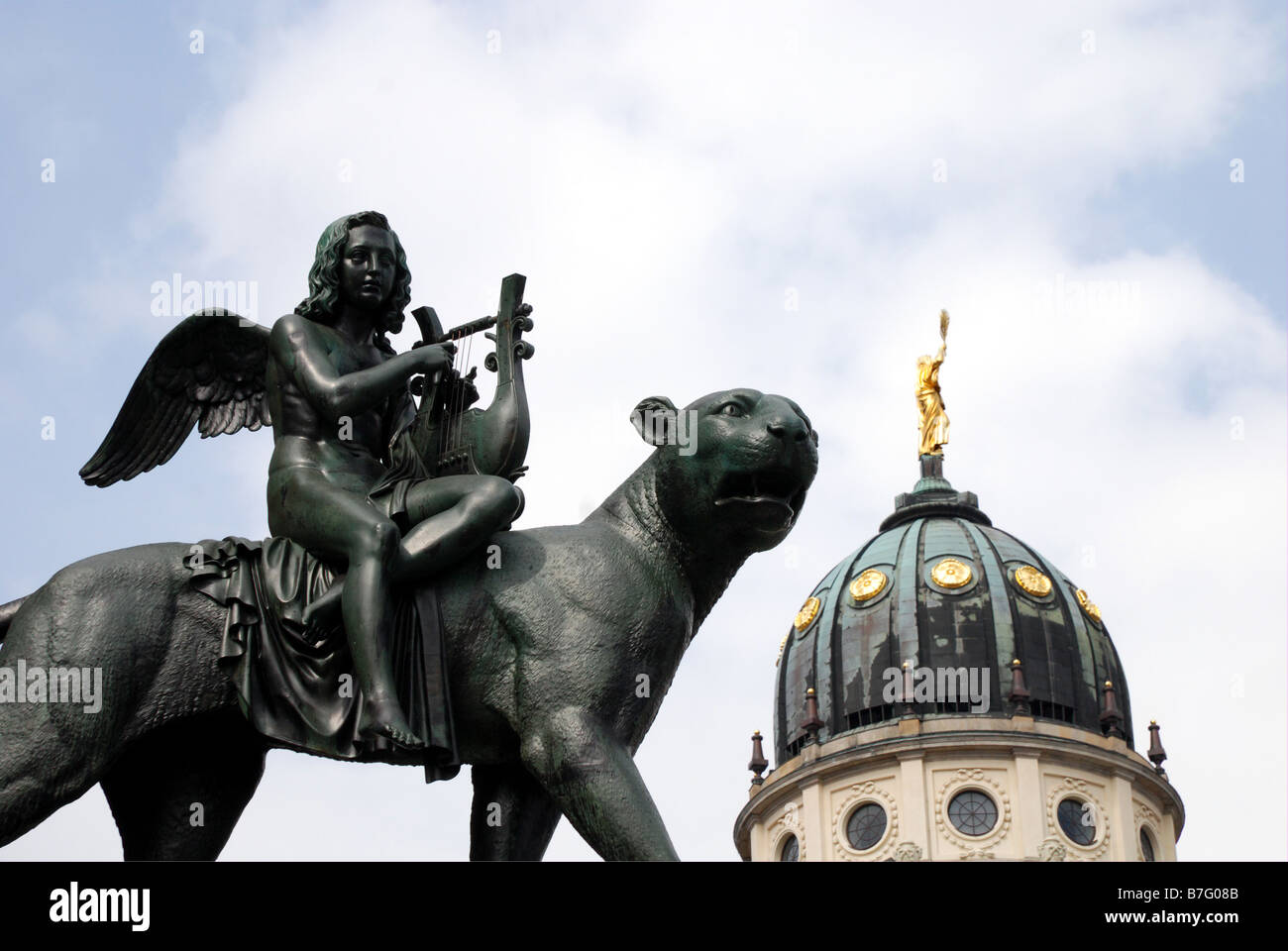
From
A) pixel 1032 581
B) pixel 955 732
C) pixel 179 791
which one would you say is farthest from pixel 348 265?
pixel 1032 581

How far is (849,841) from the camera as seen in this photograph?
77.2 m

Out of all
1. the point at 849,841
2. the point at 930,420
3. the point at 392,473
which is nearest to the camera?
the point at 392,473

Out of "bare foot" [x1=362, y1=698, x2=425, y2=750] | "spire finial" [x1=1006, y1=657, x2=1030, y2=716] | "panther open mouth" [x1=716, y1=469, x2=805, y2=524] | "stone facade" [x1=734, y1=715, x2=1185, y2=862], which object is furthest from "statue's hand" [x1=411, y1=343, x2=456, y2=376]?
"spire finial" [x1=1006, y1=657, x2=1030, y2=716]

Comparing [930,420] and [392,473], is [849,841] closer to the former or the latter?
[930,420]

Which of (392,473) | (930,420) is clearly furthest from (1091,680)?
(392,473)

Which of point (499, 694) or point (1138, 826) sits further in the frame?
point (1138, 826)

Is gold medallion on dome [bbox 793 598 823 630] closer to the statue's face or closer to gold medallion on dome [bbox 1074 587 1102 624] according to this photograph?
gold medallion on dome [bbox 1074 587 1102 624]

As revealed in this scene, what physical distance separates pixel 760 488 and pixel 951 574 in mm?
75477

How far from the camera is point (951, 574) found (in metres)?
82.2

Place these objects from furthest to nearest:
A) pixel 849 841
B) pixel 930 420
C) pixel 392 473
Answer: pixel 930 420 → pixel 849 841 → pixel 392 473

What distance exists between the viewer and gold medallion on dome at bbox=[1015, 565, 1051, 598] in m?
81.9
